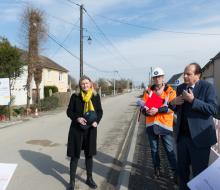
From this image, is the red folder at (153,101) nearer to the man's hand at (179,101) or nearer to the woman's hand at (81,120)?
the woman's hand at (81,120)

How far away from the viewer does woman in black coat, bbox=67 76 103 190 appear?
589cm

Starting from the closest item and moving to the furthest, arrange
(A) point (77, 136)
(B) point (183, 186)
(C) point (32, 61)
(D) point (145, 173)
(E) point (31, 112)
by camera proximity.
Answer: (B) point (183, 186) < (A) point (77, 136) < (D) point (145, 173) < (E) point (31, 112) < (C) point (32, 61)

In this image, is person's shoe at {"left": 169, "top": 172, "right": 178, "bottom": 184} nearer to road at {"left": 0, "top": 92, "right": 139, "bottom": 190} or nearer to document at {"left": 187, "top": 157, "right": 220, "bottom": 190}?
road at {"left": 0, "top": 92, "right": 139, "bottom": 190}

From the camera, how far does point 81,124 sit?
5863 millimetres

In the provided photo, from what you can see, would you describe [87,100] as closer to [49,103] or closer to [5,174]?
[5,174]

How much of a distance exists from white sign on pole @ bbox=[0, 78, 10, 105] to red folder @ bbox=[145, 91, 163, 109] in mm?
14489

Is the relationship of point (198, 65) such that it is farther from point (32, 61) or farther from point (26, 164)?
point (32, 61)

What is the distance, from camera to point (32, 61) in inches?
1118


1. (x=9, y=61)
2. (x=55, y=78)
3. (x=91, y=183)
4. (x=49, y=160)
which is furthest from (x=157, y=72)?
(x=55, y=78)

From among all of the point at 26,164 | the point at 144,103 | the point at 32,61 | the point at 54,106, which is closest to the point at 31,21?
the point at 32,61

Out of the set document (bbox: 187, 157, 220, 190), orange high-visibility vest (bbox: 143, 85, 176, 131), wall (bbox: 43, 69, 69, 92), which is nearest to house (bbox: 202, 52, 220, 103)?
wall (bbox: 43, 69, 69, 92)

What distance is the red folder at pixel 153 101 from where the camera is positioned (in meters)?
6.17

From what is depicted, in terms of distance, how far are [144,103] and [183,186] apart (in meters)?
1.86

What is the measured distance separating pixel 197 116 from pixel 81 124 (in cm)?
211
